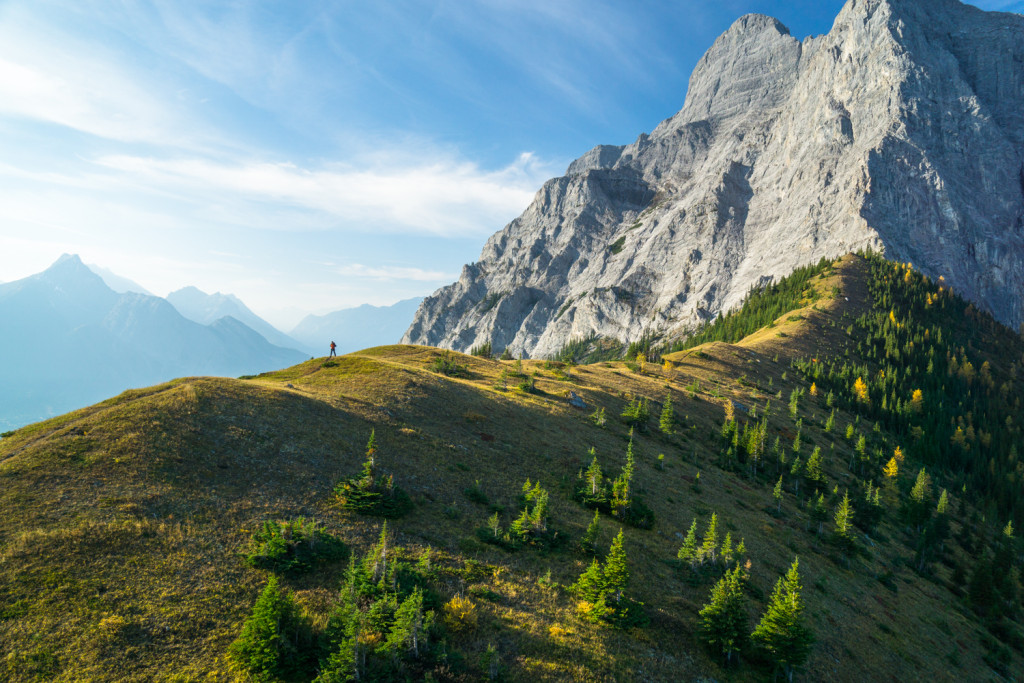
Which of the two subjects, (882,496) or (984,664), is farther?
(882,496)

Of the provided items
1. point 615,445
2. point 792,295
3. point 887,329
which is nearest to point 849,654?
point 615,445

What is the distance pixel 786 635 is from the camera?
69.5 feet

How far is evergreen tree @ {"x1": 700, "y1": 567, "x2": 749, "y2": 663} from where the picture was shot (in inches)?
832

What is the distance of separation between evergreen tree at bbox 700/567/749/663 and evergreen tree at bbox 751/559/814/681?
3.65 ft

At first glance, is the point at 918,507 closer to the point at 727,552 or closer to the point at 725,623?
the point at 727,552

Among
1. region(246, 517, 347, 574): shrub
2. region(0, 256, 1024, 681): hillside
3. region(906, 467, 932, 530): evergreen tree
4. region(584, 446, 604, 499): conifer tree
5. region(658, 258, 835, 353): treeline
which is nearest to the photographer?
region(0, 256, 1024, 681): hillside

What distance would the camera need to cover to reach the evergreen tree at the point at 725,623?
832 inches

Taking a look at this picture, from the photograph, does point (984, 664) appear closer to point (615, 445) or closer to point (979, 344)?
point (615, 445)

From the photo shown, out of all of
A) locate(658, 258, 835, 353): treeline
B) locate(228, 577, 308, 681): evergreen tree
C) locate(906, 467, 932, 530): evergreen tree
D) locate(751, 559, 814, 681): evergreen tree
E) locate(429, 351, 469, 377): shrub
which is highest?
locate(658, 258, 835, 353): treeline

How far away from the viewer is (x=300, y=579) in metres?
19.3

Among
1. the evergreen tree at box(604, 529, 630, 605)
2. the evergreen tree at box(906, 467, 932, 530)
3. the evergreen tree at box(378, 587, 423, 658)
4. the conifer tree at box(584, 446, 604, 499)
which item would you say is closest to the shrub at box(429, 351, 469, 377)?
the conifer tree at box(584, 446, 604, 499)

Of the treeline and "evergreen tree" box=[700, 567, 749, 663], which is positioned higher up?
the treeline

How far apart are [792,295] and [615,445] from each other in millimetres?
180743

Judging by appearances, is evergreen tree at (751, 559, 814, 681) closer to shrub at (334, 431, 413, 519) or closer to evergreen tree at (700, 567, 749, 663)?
evergreen tree at (700, 567, 749, 663)
